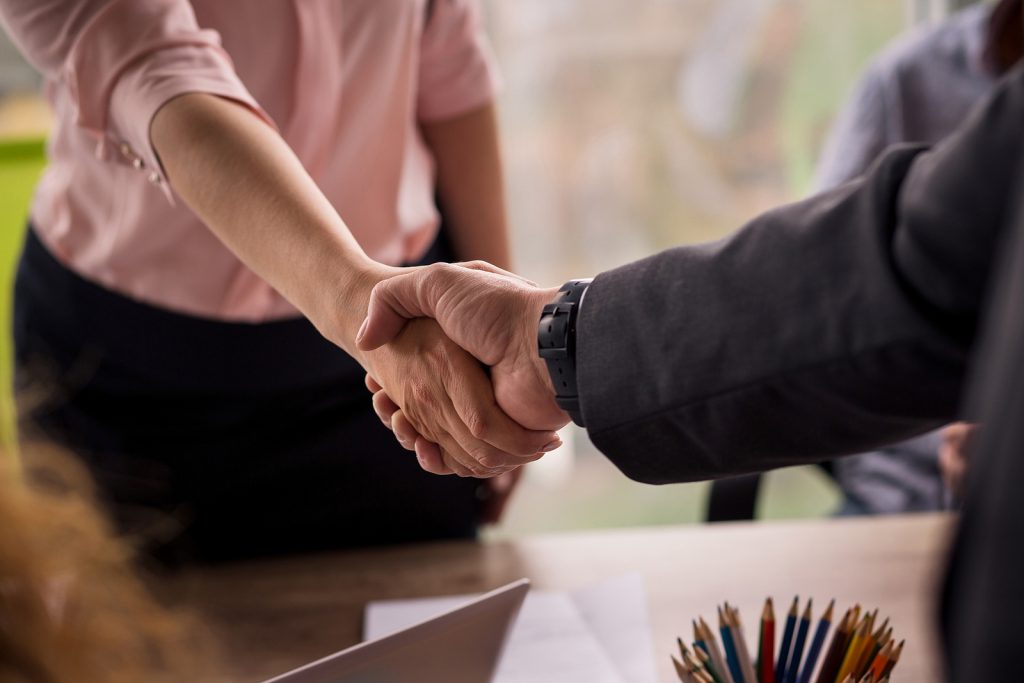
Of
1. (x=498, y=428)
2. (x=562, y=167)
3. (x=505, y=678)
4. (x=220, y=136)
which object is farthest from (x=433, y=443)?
(x=562, y=167)

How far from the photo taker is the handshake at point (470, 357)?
0.81m

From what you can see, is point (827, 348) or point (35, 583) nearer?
point (35, 583)

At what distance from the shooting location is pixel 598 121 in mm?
2600

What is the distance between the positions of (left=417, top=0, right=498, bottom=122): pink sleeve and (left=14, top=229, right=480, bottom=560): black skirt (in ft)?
0.64

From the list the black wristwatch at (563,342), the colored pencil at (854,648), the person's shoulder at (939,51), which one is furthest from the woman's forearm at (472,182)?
the colored pencil at (854,648)

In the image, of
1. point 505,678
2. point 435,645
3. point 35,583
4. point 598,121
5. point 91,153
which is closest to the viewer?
point 35,583

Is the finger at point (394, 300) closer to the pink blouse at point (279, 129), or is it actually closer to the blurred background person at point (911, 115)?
the pink blouse at point (279, 129)

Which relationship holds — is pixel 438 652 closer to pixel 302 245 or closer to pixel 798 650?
pixel 798 650

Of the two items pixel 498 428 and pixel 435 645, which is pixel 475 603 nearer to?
pixel 435 645

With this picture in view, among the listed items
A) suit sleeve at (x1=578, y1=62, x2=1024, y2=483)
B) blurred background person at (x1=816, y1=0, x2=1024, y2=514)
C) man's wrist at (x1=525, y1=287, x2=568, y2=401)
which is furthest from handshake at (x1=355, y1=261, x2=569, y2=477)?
blurred background person at (x1=816, y1=0, x2=1024, y2=514)

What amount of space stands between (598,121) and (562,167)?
0.15 m

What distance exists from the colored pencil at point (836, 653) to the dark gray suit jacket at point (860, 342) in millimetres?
106

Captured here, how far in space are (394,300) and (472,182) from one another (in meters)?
0.52

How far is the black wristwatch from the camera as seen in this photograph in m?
0.71
